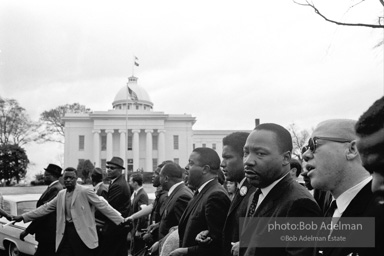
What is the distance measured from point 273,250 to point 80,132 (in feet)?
244

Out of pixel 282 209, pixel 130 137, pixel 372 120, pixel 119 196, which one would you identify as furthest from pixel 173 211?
pixel 130 137

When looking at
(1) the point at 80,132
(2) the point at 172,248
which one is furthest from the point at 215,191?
(1) the point at 80,132

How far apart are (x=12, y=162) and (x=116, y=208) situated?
45108 mm

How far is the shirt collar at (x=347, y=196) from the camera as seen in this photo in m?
2.50

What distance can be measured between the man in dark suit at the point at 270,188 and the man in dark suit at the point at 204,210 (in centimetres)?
57

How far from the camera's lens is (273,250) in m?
2.82

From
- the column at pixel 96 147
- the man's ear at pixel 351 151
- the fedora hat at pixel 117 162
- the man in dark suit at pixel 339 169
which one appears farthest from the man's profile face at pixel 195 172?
the column at pixel 96 147

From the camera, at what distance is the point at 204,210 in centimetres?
397

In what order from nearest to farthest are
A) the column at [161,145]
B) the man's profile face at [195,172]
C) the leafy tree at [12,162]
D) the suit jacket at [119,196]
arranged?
the man's profile face at [195,172] → the suit jacket at [119,196] → the leafy tree at [12,162] → the column at [161,145]

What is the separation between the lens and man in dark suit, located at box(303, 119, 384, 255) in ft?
7.85

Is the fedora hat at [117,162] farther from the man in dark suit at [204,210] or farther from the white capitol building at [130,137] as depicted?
the white capitol building at [130,137]

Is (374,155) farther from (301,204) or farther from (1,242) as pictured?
(1,242)

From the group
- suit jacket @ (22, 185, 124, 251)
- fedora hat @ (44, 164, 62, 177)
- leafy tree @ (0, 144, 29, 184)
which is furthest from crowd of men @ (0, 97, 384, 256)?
leafy tree @ (0, 144, 29, 184)

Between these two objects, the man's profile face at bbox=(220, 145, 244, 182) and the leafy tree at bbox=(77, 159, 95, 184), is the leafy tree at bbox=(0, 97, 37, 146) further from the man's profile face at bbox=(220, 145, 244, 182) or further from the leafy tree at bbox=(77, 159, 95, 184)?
the man's profile face at bbox=(220, 145, 244, 182)
